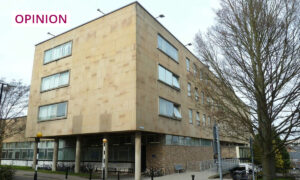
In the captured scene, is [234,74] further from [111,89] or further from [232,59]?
[111,89]

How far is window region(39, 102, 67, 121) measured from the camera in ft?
79.5

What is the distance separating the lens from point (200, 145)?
3058 centimetres

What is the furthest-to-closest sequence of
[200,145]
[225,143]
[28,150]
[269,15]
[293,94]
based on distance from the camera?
[225,143], [28,150], [200,145], [269,15], [293,94]

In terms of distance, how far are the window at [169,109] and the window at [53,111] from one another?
9509mm

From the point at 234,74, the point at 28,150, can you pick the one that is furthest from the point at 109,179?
the point at 28,150

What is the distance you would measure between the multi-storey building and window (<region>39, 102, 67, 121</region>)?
102 mm

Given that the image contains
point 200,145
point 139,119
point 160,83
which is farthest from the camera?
point 200,145

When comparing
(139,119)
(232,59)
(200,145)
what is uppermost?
(232,59)

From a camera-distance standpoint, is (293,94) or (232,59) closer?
(293,94)

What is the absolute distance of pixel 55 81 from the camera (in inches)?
1032

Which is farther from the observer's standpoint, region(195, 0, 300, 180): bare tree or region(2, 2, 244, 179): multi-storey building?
region(2, 2, 244, 179): multi-storey building

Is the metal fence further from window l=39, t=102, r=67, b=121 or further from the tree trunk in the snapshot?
the tree trunk

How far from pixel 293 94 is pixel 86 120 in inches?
687

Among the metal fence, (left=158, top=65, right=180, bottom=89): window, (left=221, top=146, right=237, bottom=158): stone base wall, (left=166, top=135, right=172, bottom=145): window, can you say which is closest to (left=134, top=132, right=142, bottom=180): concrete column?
(left=166, top=135, right=172, bottom=145): window
